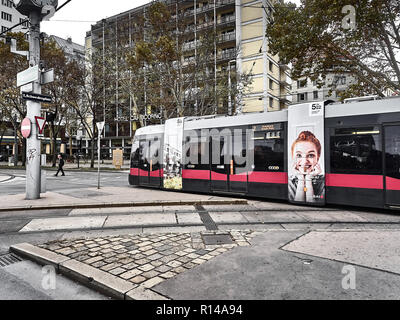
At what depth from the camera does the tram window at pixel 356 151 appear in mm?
7297

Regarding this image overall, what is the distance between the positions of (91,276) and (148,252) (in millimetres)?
1125

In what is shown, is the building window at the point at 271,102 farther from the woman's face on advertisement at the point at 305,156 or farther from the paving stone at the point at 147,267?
the paving stone at the point at 147,267

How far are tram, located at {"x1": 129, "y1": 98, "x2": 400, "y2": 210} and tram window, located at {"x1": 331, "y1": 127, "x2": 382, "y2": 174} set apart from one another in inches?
0.9

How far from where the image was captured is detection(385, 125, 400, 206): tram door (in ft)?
22.7

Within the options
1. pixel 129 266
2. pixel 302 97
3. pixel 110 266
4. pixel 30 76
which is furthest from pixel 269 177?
pixel 302 97

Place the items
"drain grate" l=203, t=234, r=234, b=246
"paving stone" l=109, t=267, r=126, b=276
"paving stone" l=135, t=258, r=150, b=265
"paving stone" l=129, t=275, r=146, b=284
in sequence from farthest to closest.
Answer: "drain grate" l=203, t=234, r=234, b=246, "paving stone" l=135, t=258, r=150, b=265, "paving stone" l=109, t=267, r=126, b=276, "paving stone" l=129, t=275, r=146, b=284

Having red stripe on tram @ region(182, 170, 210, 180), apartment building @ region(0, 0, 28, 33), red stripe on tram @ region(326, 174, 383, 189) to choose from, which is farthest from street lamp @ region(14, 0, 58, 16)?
apartment building @ region(0, 0, 28, 33)

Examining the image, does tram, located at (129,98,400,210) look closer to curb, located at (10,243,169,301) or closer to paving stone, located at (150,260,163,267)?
paving stone, located at (150,260,163,267)

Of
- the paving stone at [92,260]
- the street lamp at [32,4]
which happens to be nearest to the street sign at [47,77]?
the street lamp at [32,4]

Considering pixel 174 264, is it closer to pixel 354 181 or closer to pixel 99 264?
pixel 99 264

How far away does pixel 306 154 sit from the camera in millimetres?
8375

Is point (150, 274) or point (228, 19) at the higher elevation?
point (228, 19)

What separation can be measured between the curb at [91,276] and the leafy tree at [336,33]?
38.7 ft
